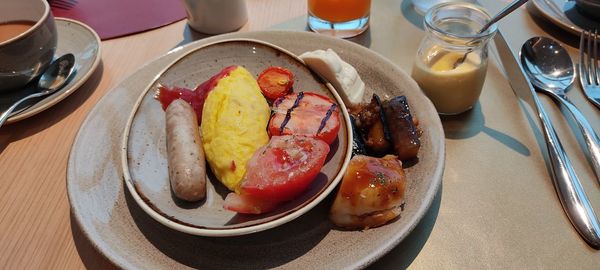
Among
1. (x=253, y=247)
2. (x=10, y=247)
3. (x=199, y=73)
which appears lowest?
(x=10, y=247)

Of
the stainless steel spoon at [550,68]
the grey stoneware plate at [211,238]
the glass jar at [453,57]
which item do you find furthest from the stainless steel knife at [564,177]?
the grey stoneware plate at [211,238]

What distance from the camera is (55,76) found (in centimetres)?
171

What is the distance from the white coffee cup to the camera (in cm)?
193

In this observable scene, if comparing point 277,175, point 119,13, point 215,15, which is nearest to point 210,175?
point 277,175

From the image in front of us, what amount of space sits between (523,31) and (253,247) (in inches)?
68.0

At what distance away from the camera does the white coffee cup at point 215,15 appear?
193 cm

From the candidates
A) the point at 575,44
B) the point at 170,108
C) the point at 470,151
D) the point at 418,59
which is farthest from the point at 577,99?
the point at 170,108

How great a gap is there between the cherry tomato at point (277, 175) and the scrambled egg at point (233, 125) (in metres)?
0.07

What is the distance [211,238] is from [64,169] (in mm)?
705

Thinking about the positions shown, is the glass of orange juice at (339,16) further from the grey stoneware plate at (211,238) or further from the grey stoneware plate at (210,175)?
the grey stoneware plate at (211,238)

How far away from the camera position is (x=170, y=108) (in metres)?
1.35

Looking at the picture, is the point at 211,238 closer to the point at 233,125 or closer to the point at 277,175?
the point at 277,175

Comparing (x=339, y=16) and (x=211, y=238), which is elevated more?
(x=339, y=16)

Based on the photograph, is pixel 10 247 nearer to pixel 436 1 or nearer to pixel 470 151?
pixel 470 151
